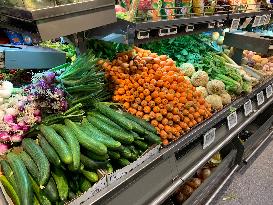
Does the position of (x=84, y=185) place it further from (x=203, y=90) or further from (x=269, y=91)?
(x=269, y=91)

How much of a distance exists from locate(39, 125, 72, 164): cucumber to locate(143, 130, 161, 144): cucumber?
1.66 feet

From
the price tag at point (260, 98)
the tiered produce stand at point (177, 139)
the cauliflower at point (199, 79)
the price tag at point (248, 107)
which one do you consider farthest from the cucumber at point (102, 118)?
the price tag at point (260, 98)

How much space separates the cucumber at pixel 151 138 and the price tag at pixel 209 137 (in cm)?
57

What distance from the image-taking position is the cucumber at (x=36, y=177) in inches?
53.8

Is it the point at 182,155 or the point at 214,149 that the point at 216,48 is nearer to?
A: the point at 214,149

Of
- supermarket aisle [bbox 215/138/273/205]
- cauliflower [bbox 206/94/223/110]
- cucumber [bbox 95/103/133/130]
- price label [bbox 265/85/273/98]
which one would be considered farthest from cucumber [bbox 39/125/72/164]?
price label [bbox 265/85/273/98]

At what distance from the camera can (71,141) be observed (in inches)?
59.5

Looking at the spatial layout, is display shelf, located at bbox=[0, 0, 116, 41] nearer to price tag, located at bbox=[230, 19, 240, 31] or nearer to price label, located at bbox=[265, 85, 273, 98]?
price tag, located at bbox=[230, 19, 240, 31]

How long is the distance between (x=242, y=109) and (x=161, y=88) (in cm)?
110

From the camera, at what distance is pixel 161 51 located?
2.93 meters

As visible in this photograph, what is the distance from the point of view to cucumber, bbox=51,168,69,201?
54.2 inches

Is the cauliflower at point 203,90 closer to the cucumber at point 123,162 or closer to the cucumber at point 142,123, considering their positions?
the cucumber at point 142,123

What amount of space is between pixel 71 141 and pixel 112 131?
247 mm

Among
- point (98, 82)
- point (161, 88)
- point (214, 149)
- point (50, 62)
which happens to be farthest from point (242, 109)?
point (50, 62)
